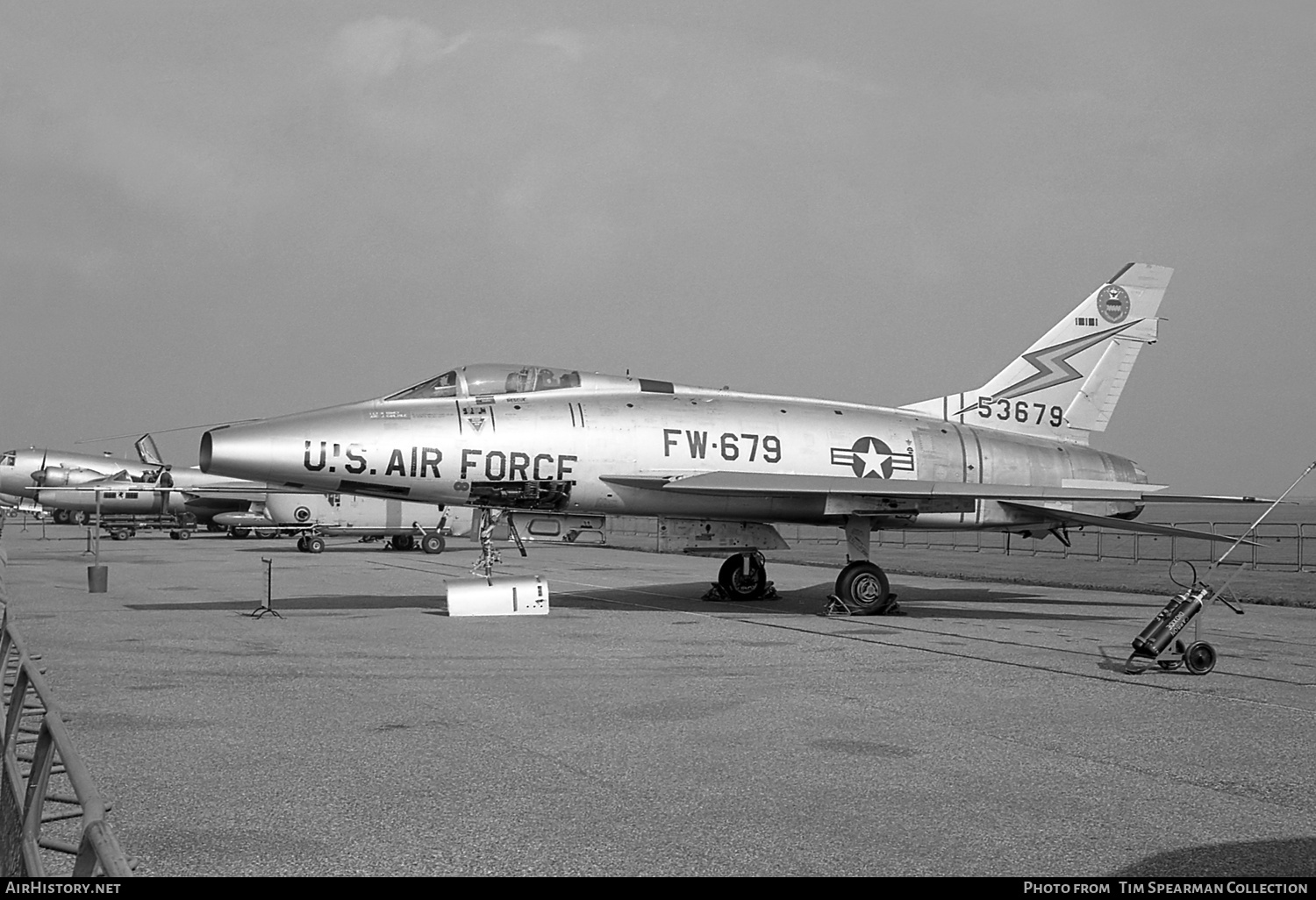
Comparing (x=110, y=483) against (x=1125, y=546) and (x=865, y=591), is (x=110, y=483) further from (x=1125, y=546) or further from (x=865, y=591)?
(x=1125, y=546)

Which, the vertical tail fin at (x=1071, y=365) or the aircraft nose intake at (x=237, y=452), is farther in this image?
the vertical tail fin at (x=1071, y=365)

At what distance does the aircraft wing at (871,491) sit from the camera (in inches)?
609

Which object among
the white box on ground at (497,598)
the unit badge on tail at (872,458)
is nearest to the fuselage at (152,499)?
the white box on ground at (497,598)

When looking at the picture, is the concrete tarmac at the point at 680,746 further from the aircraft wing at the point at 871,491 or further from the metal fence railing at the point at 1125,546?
the metal fence railing at the point at 1125,546

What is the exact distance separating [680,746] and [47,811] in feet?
11.8

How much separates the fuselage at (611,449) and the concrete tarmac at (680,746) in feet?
5.68

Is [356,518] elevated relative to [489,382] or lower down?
lower down

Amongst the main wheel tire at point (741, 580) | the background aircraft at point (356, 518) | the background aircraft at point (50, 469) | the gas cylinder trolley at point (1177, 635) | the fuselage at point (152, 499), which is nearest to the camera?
the gas cylinder trolley at point (1177, 635)

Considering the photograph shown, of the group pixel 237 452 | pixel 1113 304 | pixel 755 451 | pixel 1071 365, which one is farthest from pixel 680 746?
pixel 1113 304

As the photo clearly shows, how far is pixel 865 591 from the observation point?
53.9 feet

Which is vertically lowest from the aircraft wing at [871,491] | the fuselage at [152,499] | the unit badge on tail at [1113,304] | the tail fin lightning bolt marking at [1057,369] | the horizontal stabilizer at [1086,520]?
the horizontal stabilizer at [1086,520]

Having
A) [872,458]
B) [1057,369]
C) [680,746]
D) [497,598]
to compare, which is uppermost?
[1057,369]

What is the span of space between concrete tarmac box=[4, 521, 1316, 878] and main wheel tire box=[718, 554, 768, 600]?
11.7ft

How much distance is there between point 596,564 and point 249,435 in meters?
17.4
